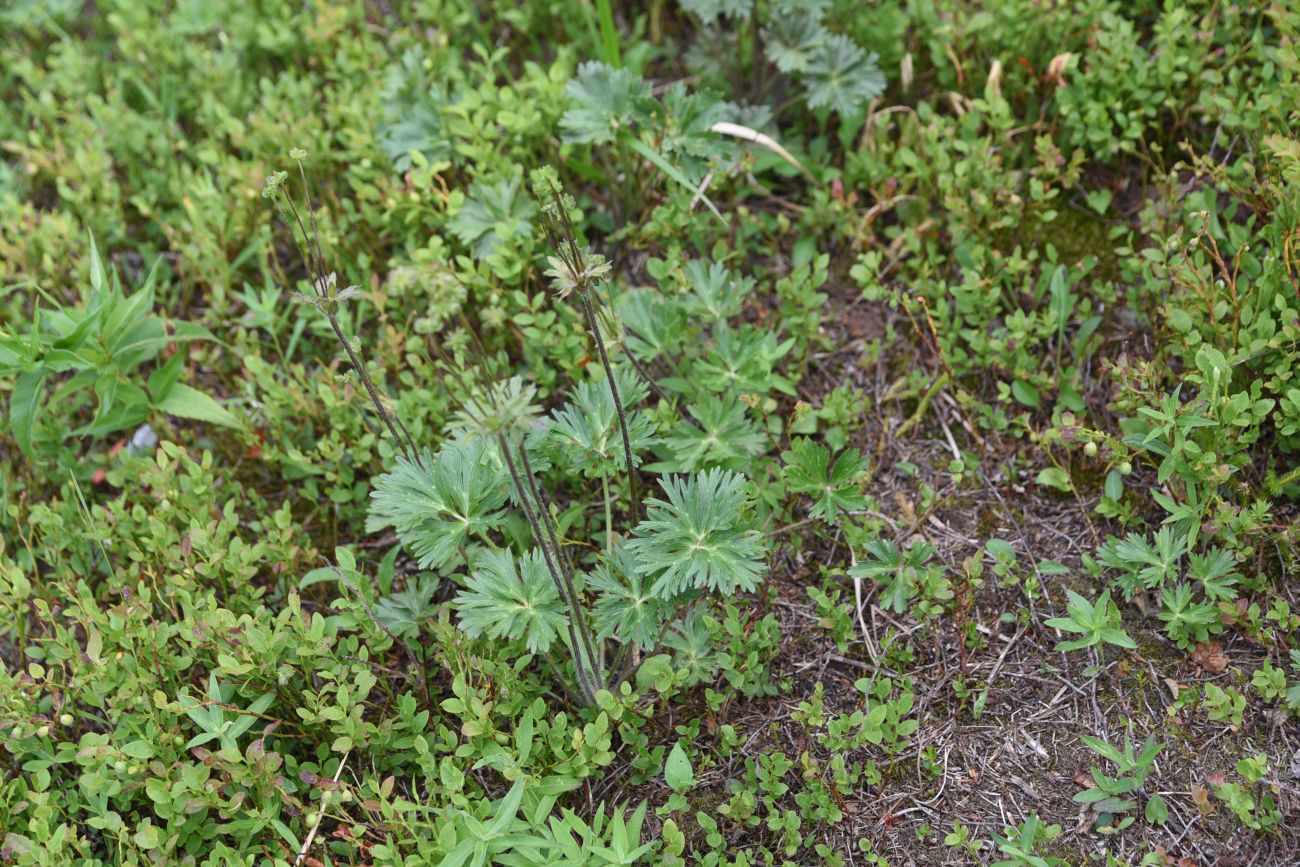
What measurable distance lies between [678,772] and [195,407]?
2.15 metres

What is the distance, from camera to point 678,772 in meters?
2.77

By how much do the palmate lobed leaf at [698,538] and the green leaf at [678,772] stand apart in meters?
0.44

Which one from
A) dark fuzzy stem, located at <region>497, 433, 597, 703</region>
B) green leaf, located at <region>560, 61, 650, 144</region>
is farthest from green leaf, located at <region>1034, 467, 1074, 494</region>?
green leaf, located at <region>560, 61, 650, 144</region>

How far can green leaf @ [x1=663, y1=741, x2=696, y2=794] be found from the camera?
276 cm

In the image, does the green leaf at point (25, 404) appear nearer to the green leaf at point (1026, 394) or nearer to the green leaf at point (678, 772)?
the green leaf at point (678, 772)

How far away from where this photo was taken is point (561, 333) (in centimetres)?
367

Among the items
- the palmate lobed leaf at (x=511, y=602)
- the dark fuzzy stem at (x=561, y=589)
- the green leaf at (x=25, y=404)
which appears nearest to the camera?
the dark fuzzy stem at (x=561, y=589)

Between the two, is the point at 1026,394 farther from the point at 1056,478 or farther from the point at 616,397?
the point at 616,397

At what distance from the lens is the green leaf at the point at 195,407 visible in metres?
3.65

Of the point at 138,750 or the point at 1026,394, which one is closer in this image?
the point at 138,750

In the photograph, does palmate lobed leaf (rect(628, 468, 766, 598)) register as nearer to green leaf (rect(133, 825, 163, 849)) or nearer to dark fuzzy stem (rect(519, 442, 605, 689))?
dark fuzzy stem (rect(519, 442, 605, 689))

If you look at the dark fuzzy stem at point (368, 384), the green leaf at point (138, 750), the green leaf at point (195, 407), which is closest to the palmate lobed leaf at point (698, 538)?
the dark fuzzy stem at point (368, 384)

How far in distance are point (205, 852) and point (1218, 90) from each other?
13.7ft

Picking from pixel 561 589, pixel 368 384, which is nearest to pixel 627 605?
pixel 561 589
